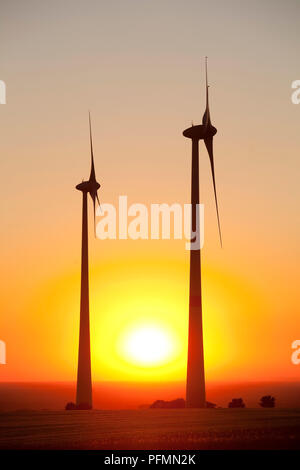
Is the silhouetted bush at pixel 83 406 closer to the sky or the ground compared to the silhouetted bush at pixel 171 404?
closer to the ground

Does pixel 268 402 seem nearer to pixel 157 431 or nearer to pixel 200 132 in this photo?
pixel 200 132

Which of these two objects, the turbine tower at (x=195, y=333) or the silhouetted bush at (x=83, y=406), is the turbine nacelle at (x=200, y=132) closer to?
the turbine tower at (x=195, y=333)

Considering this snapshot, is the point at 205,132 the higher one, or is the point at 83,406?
the point at 205,132

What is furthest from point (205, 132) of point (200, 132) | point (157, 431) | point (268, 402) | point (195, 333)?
point (157, 431)

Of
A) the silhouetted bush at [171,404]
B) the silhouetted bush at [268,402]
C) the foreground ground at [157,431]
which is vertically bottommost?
the foreground ground at [157,431]

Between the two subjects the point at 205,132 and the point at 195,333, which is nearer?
the point at 195,333

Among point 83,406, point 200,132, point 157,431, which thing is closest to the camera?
→ point 157,431

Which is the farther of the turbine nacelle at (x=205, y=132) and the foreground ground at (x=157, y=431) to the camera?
the turbine nacelle at (x=205, y=132)

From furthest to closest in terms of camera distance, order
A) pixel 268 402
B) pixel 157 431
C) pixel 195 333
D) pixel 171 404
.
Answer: pixel 171 404, pixel 268 402, pixel 195 333, pixel 157 431

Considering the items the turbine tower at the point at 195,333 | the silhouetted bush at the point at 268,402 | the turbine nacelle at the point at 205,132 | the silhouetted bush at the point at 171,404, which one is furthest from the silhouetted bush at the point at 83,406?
the turbine nacelle at the point at 205,132

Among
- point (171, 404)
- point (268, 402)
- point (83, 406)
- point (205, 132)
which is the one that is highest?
point (205, 132)
